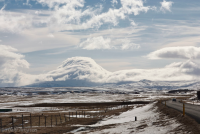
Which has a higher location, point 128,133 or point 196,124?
point 196,124

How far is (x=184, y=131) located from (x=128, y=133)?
811 centimetres

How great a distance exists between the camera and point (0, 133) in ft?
122

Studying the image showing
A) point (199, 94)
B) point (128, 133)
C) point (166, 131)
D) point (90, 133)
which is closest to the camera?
point (166, 131)

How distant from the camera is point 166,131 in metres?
25.1

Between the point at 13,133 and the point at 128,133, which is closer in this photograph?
the point at 128,133

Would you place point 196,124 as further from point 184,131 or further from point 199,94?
point 199,94

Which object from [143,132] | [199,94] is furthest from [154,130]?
[199,94]

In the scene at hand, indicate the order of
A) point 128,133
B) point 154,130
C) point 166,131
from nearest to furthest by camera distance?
point 166,131, point 154,130, point 128,133

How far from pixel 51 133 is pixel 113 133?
10812mm

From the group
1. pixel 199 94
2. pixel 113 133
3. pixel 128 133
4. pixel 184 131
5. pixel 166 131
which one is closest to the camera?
pixel 184 131

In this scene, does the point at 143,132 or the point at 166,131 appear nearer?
the point at 166,131

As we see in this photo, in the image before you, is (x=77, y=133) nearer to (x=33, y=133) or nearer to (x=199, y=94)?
(x=33, y=133)

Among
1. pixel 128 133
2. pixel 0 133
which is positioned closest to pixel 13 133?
pixel 0 133

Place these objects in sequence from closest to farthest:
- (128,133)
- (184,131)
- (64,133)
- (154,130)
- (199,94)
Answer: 1. (184,131)
2. (154,130)
3. (128,133)
4. (64,133)
5. (199,94)
